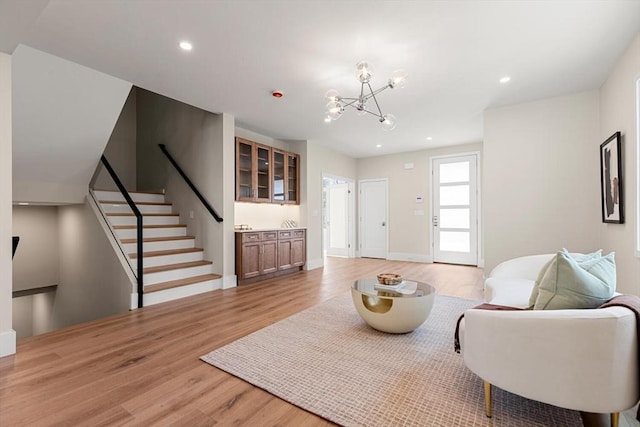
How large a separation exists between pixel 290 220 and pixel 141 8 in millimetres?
→ 4696

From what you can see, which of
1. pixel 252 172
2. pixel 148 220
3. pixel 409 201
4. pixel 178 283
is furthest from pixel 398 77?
pixel 409 201

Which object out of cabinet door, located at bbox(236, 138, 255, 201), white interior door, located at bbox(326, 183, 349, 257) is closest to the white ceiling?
cabinet door, located at bbox(236, 138, 255, 201)

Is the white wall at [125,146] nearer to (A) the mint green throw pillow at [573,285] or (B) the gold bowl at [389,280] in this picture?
(B) the gold bowl at [389,280]

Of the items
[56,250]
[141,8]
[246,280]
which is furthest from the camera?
[56,250]

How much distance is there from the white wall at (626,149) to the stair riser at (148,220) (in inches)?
248

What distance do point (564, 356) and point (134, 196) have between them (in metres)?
6.16

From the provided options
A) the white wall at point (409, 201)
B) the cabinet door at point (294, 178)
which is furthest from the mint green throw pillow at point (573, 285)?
the white wall at point (409, 201)

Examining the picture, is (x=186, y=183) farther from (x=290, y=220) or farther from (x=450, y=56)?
(x=450, y=56)

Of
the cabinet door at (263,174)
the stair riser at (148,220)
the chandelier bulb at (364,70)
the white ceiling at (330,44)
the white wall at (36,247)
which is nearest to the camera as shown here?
the white ceiling at (330,44)

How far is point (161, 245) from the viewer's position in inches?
185

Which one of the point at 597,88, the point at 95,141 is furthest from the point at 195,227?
the point at 597,88

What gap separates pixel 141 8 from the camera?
2264mm

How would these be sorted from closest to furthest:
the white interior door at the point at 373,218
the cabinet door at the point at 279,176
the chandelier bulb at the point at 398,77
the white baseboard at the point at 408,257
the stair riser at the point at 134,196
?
the chandelier bulb at the point at 398,77 → the stair riser at the point at 134,196 → the cabinet door at the point at 279,176 → the white baseboard at the point at 408,257 → the white interior door at the point at 373,218

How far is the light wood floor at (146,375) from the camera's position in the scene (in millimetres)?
1705
